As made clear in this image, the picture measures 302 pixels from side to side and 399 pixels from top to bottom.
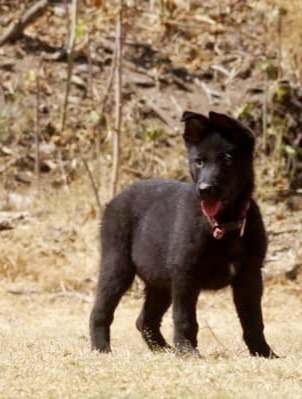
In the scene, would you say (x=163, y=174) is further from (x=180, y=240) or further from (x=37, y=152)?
(x=180, y=240)

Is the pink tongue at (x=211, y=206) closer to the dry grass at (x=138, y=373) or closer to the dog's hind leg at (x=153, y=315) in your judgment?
the dry grass at (x=138, y=373)

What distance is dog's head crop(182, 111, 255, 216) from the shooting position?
7043 mm

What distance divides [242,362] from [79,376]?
1137 millimetres

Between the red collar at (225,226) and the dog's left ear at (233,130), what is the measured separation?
467 mm

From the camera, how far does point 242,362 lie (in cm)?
677

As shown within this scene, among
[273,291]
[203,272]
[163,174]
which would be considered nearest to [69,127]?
[163,174]

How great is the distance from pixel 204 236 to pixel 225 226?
0.53ft

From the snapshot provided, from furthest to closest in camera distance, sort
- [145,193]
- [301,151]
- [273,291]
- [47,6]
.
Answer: [47,6] → [301,151] → [273,291] → [145,193]

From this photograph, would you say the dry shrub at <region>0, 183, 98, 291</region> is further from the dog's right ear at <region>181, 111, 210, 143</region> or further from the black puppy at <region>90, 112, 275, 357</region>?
the dog's right ear at <region>181, 111, 210, 143</region>

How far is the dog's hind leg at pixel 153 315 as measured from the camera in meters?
8.46

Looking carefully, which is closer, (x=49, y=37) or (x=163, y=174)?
(x=163, y=174)

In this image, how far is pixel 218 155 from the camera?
709 cm

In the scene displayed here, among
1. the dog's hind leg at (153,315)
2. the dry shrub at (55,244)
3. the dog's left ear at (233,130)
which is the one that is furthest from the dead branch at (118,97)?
the dog's left ear at (233,130)

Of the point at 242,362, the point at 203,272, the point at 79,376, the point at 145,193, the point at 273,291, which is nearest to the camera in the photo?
the point at 79,376
